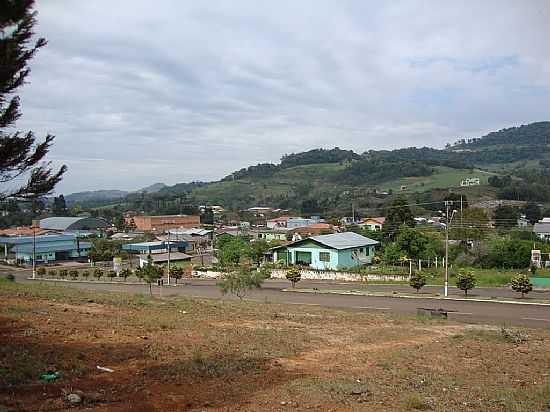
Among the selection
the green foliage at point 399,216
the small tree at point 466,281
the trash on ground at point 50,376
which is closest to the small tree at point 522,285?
the small tree at point 466,281

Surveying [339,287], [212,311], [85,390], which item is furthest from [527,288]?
[85,390]

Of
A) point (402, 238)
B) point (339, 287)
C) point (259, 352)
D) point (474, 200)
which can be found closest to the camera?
point (259, 352)

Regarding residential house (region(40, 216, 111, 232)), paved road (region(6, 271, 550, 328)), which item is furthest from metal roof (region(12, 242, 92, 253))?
paved road (region(6, 271, 550, 328))

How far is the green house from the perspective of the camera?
174 ft

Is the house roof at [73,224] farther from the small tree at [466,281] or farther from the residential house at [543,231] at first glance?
the small tree at [466,281]

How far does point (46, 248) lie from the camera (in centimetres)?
7494

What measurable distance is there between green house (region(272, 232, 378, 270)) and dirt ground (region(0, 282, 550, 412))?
112 ft

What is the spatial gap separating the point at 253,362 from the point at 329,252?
4254cm

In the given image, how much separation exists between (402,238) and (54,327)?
4014cm

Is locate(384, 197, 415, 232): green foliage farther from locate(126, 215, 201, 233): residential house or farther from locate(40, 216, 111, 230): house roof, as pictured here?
locate(40, 216, 111, 230): house roof

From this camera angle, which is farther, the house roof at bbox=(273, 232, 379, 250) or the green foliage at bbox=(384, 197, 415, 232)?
the green foliage at bbox=(384, 197, 415, 232)

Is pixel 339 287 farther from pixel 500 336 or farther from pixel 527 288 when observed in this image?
pixel 500 336

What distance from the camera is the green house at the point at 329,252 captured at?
5300 centimetres

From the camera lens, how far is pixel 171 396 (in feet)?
26.9
